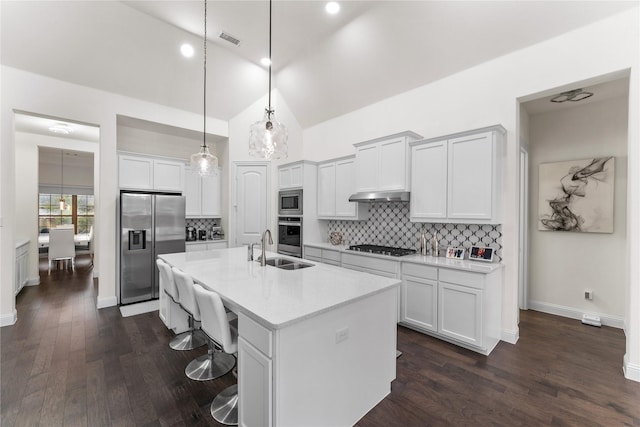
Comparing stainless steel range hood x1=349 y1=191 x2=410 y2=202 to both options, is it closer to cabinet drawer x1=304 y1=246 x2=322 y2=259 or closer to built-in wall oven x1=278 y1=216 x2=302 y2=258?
cabinet drawer x1=304 y1=246 x2=322 y2=259

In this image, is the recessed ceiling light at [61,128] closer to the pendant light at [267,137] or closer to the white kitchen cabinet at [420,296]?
the pendant light at [267,137]

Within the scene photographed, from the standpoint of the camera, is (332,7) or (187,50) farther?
(187,50)

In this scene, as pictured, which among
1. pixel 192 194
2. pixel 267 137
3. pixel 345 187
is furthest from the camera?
pixel 192 194

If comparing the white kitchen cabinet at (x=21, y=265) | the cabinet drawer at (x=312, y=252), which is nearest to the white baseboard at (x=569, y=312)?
the cabinet drawer at (x=312, y=252)

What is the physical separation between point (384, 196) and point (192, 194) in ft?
12.2

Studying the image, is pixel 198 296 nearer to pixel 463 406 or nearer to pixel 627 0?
pixel 463 406

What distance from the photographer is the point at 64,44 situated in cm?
334

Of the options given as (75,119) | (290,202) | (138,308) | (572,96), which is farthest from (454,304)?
(75,119)

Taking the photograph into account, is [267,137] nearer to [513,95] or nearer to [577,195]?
[513,95]

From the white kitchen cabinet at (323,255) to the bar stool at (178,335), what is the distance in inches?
82.2

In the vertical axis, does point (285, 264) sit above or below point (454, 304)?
above

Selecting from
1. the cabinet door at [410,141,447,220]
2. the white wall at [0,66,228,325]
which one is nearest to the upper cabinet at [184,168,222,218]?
the white wall at [0,66,228,325]

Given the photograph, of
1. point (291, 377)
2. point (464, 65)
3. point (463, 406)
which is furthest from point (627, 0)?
point (291, 377)

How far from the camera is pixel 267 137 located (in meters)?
2.37
